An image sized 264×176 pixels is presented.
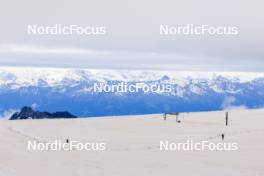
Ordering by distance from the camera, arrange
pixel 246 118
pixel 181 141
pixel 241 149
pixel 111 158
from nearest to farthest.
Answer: pixel 111 158
pixel 241 149
pixel 181 141
pixel 246 118

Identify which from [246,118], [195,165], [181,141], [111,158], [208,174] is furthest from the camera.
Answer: [246,118]

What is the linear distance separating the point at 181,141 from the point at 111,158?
54.0 feet

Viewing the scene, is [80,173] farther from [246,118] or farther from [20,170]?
[246,118]

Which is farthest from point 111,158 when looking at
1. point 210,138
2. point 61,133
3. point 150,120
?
point 150,120

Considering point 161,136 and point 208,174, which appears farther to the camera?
point 161,136

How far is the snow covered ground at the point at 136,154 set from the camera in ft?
132

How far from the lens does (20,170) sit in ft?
131

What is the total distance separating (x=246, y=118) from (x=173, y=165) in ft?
171

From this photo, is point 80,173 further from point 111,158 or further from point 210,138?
point 210,138

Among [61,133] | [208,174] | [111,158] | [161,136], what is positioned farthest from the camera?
[61,133]

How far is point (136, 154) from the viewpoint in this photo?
5062 centimetres

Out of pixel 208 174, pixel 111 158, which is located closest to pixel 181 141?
pixel 111 158

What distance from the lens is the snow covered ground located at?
1581 inches

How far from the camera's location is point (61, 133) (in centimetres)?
7481
